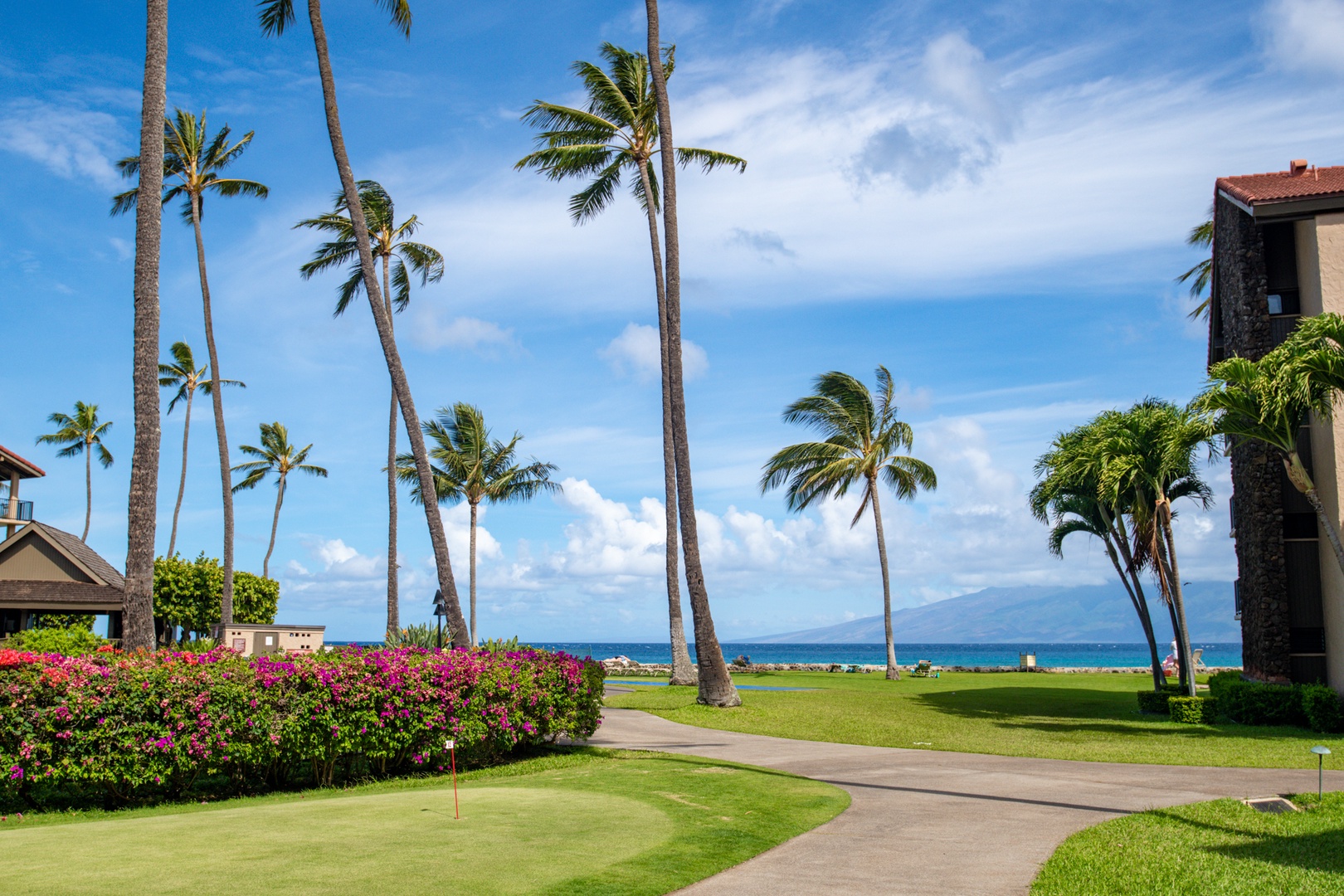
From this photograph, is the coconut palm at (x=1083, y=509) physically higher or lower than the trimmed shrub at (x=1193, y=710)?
higher

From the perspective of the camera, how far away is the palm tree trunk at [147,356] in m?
13.5

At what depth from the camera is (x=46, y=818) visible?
386 inches

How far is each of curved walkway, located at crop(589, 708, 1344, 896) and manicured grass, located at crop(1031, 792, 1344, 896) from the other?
0.31 m

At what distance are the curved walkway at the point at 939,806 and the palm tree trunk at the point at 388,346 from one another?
4.69 meters

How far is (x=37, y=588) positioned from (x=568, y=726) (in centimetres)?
2278

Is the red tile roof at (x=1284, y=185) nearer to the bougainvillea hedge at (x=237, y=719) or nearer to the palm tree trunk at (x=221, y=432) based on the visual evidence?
the bougainvillea hedge at (x=237, y=719)

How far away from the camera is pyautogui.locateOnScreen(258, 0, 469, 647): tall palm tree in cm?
1886

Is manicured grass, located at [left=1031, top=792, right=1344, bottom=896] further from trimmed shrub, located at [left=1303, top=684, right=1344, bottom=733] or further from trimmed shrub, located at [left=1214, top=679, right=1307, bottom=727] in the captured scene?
trimmed shrub, located at [left=1214, top=679, right=1307, bottom=727]

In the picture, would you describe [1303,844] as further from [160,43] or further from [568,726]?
[160,43]

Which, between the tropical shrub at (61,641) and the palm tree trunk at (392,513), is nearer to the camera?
the tropical shrub at (61,641)

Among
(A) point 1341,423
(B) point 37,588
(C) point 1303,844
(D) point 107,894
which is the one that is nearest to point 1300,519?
(A) point 1341,423

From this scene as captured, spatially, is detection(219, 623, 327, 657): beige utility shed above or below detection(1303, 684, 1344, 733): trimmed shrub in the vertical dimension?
above

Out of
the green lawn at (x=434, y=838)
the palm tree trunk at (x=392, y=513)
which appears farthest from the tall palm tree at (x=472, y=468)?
the green lawn at (x=434, y=838)

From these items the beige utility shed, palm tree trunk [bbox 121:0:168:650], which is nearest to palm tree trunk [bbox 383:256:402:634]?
the beige utility shed
